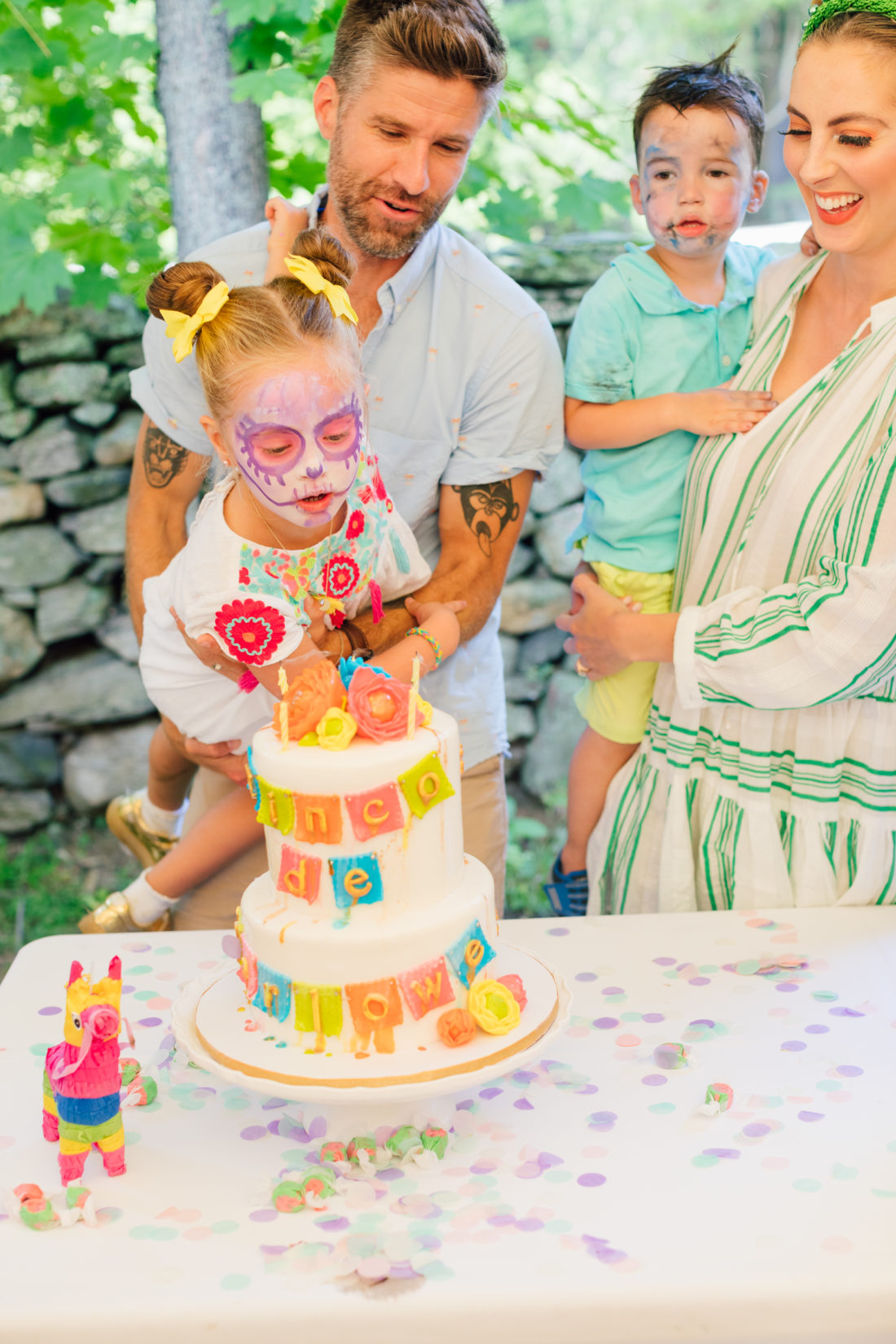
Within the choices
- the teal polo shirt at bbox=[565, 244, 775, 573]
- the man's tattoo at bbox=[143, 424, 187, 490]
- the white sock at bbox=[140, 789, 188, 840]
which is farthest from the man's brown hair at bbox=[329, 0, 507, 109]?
the white sock at bbox=[140, 789, 188, 840]

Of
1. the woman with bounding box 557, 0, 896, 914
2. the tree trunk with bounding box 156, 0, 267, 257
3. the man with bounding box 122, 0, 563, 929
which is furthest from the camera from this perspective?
the tree trunk with bounding box 156, 0, 267, 257

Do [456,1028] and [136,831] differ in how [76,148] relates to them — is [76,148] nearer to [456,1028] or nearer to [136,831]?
[136,831]

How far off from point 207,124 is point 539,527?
178 centimetres

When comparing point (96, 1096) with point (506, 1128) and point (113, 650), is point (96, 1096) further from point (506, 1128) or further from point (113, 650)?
point (113, 650)

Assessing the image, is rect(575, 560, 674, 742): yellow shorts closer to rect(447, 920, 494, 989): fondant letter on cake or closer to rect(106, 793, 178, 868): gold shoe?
rect(447, 920, 494, 989): fondant letter on cake

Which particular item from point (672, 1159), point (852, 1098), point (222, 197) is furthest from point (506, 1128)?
point (222, 197)

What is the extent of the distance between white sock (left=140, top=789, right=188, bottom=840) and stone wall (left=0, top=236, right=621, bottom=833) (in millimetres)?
1454

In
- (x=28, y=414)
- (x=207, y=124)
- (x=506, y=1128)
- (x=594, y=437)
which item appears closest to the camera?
(x=506, y=1128)

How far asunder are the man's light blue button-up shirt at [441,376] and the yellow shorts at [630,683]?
0.31 metres

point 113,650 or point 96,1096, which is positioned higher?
point 96,1096

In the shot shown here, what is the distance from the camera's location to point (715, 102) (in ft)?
7.70

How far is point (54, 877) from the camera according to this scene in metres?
4.51

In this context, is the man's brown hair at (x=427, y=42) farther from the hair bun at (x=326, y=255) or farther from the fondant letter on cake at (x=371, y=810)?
the fondant letter on cake at (x=371, y=810)

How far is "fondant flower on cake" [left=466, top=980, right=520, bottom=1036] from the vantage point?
1466 mm
